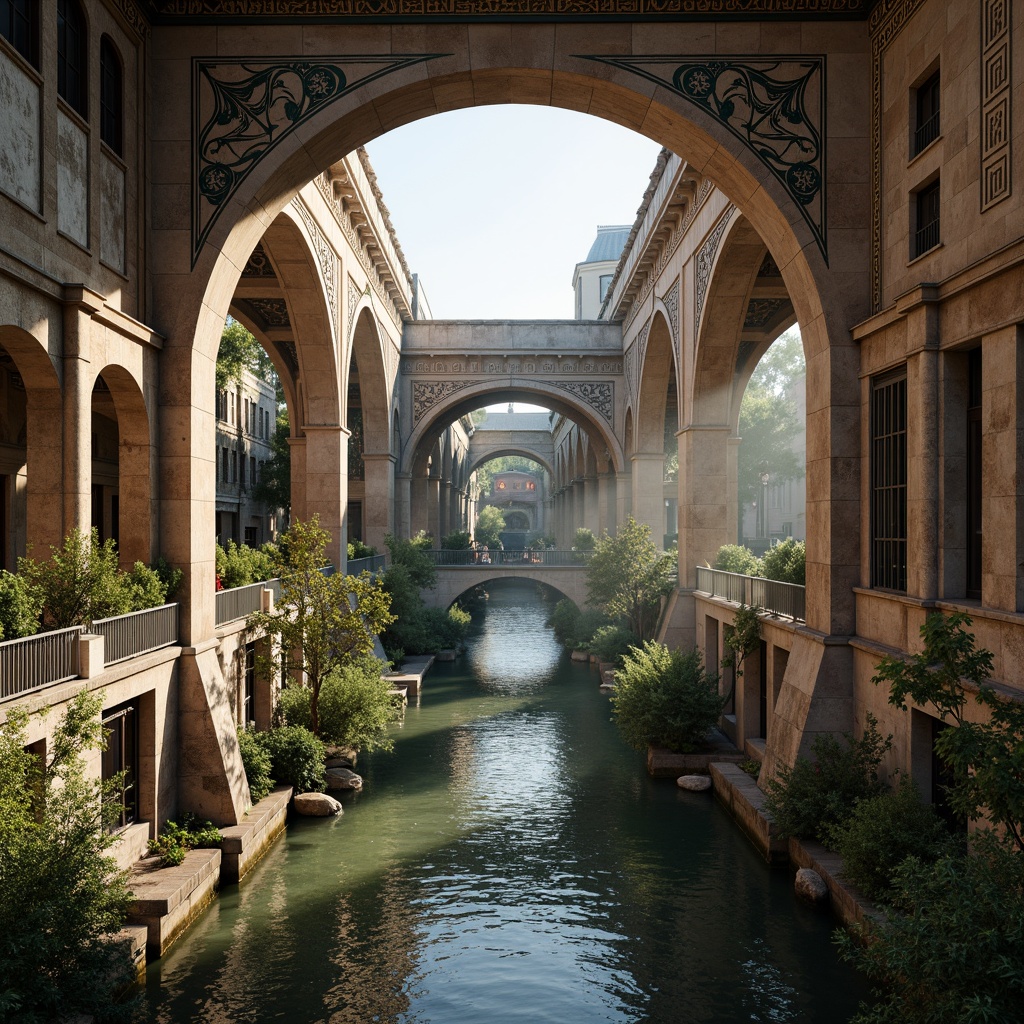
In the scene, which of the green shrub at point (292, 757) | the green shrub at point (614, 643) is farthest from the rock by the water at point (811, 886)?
the green shrub at point (614, 643)

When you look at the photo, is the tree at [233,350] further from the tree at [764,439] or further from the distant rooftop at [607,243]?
the distant rooftop at [607,243]

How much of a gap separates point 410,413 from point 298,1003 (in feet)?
87.2

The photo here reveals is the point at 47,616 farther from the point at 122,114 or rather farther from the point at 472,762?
the point at 472,762

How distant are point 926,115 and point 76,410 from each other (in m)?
10.0

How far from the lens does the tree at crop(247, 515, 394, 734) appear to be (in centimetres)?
1548

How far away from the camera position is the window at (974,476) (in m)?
10.5

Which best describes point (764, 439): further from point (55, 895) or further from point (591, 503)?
point (55, 895)

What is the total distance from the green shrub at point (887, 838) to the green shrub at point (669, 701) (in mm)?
6442

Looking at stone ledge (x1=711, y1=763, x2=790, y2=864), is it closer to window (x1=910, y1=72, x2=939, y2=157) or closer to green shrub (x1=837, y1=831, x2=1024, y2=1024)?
green shrub (x1=837, y1=831, x2=1024, y2=1024)

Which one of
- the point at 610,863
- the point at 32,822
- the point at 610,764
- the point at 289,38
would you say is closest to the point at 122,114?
the point at 289,38

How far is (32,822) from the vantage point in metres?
7.51

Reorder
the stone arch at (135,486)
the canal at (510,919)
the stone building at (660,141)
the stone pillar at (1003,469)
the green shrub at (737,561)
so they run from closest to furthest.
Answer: the canal at (510,919) → the stone pillar at (1003,469) → the stone building at (660,141) → the stone arch at (135,486) → the green shrub at (737,561)

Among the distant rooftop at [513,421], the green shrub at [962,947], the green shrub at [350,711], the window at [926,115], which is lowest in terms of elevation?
the green shrub at [350,711]

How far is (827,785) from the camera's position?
1130cm
